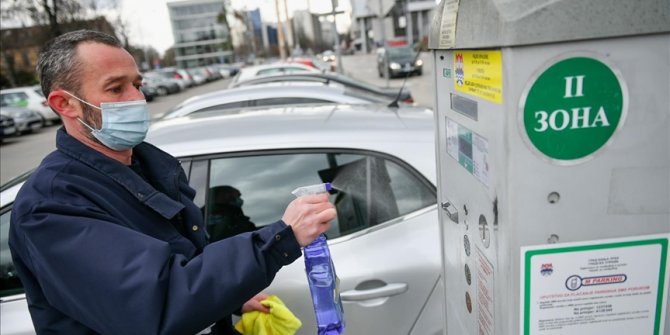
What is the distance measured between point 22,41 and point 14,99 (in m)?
13.7

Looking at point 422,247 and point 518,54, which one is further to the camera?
point 422,247

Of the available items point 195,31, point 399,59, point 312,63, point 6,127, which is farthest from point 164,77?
point 195,31

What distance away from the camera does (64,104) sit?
1.51m

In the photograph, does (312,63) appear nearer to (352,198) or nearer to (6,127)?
(6,127)

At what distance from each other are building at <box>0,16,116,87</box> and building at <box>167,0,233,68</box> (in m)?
60.4

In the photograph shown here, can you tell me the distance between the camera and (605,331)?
3.80 ft

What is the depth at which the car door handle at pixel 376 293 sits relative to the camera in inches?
80.0

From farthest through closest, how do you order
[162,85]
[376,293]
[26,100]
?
[162,85] → [26,100] → [376,293]

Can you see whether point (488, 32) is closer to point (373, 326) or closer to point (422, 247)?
point (422, 247)

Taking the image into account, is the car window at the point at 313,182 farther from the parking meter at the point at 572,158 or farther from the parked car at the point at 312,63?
the parked car at the point at 312,63

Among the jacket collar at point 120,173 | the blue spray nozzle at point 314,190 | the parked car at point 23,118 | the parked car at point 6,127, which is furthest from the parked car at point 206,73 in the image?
the blue spray nozzle at point 314,190

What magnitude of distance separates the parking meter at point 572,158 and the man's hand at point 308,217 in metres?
0.41

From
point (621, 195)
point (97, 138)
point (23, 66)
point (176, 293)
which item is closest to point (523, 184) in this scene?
point (621, 195)

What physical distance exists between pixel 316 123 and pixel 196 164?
626 mm
